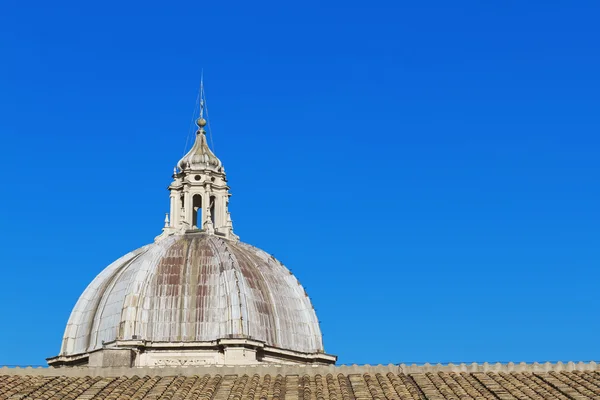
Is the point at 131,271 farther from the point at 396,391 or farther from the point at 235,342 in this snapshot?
the point at 396,391

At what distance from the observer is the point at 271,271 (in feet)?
210

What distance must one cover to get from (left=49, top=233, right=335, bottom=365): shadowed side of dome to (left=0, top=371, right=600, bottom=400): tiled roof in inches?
790

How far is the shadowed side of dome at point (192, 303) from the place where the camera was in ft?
196

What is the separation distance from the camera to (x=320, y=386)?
37.5m

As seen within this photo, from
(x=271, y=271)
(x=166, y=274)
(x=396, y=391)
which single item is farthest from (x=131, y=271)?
(x=396, y=391)

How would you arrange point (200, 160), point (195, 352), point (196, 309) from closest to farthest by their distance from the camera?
point (195, 352)
point (196, 309)
point (200, 160)

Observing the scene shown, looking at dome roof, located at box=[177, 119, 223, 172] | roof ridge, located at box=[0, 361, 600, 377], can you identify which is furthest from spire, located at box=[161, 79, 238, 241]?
roof ridge, located at box=[0, 361, 600, 377]

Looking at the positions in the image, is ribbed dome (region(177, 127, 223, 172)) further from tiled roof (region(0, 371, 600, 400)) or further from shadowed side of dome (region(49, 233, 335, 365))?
tiled roof (region(0, 371, 600, 400))

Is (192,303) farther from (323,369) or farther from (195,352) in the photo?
(323,369)

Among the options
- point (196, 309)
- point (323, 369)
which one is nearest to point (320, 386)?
point (323, 369)

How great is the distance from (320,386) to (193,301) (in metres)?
23.5

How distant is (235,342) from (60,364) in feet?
24.3

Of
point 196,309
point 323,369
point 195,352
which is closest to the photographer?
point 323,369

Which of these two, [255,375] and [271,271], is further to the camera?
[271,271]
